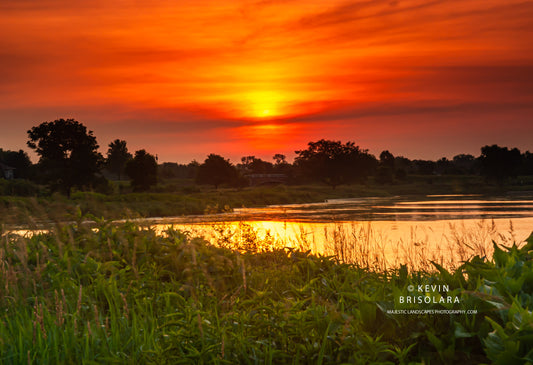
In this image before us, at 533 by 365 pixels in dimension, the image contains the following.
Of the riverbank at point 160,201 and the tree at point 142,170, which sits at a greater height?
the tree at point 142,170

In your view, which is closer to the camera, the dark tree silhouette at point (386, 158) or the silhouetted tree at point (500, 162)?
the silhouetted tree at point (500, 162)

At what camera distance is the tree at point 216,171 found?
98375 millimetres

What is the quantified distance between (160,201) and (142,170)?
19168mm

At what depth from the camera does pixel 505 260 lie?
185 inches

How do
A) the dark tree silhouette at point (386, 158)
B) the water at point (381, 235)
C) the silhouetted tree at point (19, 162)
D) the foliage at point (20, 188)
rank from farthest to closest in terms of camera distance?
the dark tree silhouette at point (386, 158), the silhouetted tree at point (19, 162), the foliage at point (20, 188), the water at point (381, 235)

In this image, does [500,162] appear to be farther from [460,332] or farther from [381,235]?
[460,332]

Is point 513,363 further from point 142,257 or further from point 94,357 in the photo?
point 142,257

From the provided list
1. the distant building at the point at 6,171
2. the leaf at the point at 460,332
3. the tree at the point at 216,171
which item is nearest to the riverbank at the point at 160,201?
the leaf at the point at 460,332

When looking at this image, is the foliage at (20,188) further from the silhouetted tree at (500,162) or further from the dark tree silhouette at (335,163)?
the silhouetted tree at (500,162)

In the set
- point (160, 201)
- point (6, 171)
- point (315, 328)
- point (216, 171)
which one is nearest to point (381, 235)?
point (315, 328)

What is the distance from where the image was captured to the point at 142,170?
233ft

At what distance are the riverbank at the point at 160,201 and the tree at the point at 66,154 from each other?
2.79 meters

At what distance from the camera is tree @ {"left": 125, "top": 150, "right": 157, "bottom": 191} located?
70.5 m

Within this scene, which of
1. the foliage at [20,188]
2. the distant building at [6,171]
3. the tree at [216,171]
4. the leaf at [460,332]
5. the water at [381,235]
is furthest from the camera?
the tree at [216,171]
